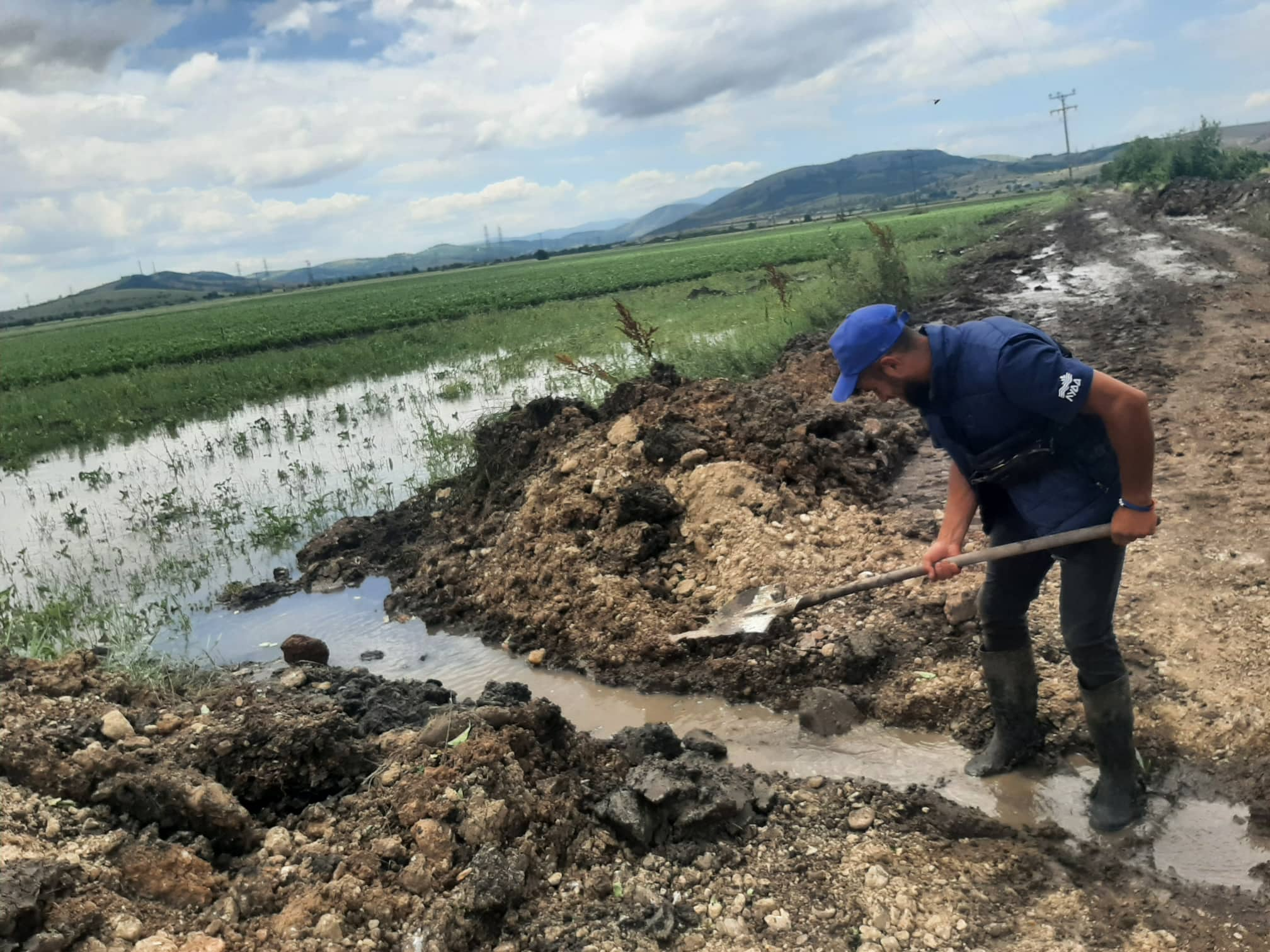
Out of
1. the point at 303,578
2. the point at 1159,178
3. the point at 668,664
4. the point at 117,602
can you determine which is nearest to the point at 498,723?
the point at 668,664

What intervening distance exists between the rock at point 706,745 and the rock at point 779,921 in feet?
3.63

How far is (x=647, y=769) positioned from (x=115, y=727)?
2.25m

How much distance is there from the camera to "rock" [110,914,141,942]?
2.62 m

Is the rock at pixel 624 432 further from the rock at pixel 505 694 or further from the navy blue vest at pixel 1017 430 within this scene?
the navy blue vest at pixel 1017 430

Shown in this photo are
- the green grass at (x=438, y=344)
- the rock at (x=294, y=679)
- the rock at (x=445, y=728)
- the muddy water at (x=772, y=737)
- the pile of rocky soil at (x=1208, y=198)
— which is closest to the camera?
the muddy water at (x=772, y=737)

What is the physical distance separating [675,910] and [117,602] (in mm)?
5993

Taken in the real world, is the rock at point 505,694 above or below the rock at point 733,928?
above

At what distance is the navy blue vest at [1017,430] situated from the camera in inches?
109

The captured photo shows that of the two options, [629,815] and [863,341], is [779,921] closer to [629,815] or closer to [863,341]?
[629,815]

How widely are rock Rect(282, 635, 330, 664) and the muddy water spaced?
187mm

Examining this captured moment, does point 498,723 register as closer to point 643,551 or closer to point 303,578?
point 643,551

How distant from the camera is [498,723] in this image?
12.0ft

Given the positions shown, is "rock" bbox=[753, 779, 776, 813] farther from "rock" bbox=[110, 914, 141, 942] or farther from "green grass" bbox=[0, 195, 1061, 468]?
"green grass" bbox=[0, 195, 1061, 468]

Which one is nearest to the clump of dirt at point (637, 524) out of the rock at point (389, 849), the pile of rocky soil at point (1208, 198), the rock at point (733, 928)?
the rock at point (733, 928)
